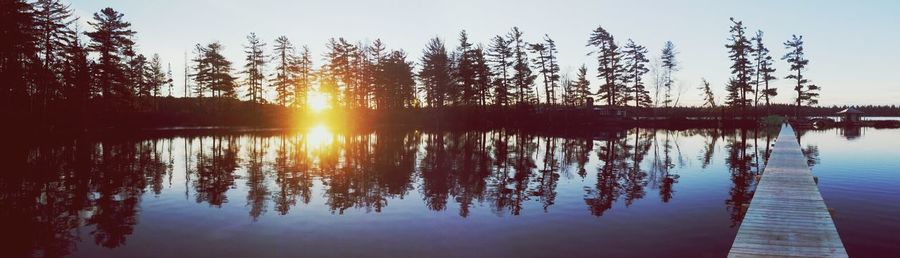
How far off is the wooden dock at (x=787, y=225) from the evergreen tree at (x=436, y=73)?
64.2 meters

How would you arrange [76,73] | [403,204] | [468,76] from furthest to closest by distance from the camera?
[468,76] → [76,73] → [403,204]

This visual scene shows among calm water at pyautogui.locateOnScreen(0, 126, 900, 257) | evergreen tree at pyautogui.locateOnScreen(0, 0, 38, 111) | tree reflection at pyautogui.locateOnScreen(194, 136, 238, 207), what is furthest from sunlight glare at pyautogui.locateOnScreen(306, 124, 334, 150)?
evergreen tree at pyautogui.locateOnScreen(0, 0, 38, 111)

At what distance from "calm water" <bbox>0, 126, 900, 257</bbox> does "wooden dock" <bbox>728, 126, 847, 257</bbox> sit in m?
0.91

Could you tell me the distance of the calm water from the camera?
37.2 ft

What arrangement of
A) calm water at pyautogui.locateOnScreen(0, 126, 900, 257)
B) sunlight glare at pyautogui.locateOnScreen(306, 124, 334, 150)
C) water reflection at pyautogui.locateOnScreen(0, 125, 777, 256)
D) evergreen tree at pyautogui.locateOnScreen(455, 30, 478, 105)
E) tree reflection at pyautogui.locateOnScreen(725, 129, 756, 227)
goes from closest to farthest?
calm water at pyautogui.locateOnScreen(0, 126, 900, 257)
water reflection at pyautogui.locateOnScreen(0, 125, 777, 256)
tree reflection at pyautogui.locateOnScreen(725, 129, 756, 227)
sunlight glare at pyautogui.locateOnScreen(306, 124, 334, 150)
evergreen tree at pyautogui.locateOnScreen(455, 30, 478, 105)

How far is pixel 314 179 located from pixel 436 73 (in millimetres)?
61733

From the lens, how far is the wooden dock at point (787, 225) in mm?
8570

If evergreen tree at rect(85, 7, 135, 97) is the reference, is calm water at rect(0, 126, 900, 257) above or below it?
below

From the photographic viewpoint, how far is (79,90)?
54844 millimetres

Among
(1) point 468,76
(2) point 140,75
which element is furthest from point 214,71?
(1) point 468,76

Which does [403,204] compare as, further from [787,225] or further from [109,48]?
[109,48]

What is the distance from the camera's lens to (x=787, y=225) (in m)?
10.3

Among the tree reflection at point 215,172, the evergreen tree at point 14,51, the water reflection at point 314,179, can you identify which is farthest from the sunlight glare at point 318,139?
the evergreen tree at point 14,51

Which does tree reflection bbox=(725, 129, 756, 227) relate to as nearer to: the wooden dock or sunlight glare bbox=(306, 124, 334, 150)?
the wooden dock
